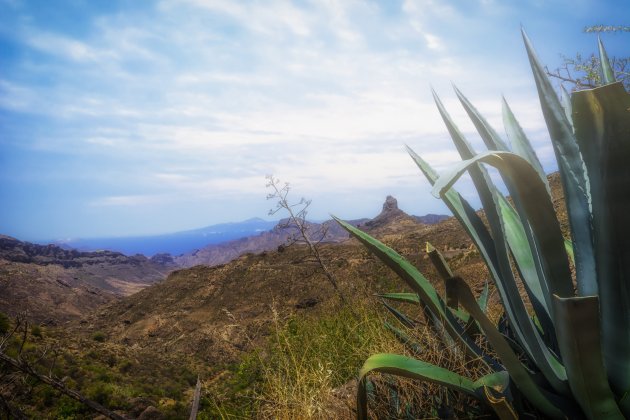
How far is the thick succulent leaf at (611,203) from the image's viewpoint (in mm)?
966

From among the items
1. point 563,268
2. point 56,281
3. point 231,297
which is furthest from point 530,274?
point 56,281

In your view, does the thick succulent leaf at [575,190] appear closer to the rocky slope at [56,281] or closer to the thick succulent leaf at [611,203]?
the thick succulent leaf at [611,203]

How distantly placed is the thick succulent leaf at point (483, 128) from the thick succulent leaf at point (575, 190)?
11.9 inches

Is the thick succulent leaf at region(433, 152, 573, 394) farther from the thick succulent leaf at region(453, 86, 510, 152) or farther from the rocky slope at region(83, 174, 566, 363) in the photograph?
the rocky slope at region(83, 174, 566, 363)

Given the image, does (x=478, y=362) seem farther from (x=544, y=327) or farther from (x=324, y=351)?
(x=324, y=351)

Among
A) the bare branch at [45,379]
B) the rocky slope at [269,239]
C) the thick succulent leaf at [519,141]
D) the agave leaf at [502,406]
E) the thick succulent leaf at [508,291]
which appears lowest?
the rocky slope at [269,239]

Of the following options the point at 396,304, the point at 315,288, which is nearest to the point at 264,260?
the point at 315,288

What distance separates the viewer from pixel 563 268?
47.3 inches

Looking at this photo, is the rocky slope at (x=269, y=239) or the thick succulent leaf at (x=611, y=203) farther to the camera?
the rocky slope at (x=269, y=239)

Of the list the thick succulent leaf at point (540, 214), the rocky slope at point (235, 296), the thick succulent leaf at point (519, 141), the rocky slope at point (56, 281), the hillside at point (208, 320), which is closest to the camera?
the thick succulent leaf at point (540, 214)

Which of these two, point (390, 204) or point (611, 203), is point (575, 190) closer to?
point (611, 203)

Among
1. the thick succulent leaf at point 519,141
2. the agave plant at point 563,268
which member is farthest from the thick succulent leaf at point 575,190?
the thick succulent leaf at point 519,141

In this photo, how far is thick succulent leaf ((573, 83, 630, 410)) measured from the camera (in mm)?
966

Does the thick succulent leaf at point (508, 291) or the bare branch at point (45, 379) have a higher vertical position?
the thick succulent leaf at point (508, 291)
